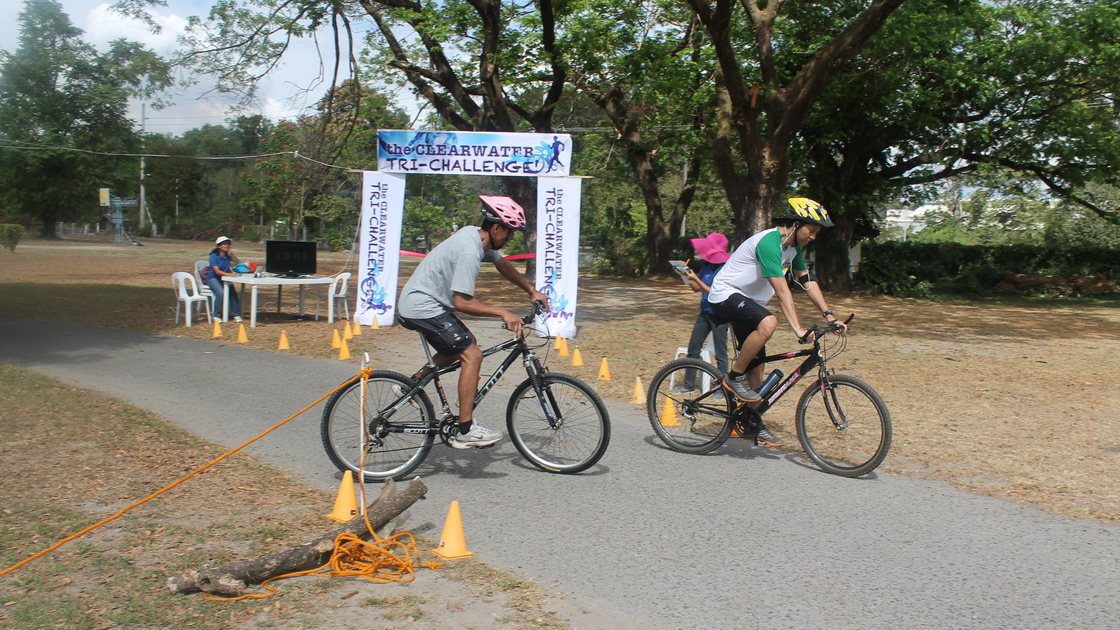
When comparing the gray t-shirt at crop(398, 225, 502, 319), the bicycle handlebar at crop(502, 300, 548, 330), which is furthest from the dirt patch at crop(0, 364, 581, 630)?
the bicycle handlebar at crop(502, 300, 548, 330)

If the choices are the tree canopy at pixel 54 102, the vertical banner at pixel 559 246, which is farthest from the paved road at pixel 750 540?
the tree canopy at pixel 54 102

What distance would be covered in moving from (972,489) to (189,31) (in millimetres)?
19120

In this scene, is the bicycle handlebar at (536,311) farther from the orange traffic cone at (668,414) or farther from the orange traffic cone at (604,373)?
the orange traffic cone at (604,373)

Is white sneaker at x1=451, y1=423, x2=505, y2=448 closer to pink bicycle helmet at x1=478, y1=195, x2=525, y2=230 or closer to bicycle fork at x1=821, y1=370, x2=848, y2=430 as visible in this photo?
pink bicycle helmet at x1=478, y1=195, x2=525, y2=230

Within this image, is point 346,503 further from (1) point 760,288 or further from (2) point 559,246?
(2) point 559,246

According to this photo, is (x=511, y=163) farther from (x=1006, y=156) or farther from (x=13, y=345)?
(x=1006, y=156)

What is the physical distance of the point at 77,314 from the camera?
15.2m

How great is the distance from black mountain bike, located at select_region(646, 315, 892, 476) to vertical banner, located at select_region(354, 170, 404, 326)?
8.52 meters

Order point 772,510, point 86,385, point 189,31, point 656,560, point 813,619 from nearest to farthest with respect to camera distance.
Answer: point 813,619
point 656,560
point 772,510
point 86,385
point 189,31

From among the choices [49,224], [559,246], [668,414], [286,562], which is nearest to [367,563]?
[286,562]

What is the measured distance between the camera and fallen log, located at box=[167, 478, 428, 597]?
12.4 feet

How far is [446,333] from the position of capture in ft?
18.1

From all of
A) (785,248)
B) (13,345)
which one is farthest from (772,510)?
(13,345)

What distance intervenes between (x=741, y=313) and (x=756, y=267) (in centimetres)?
38
